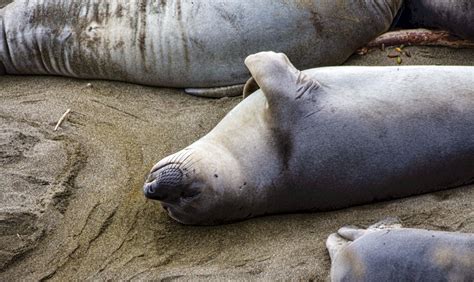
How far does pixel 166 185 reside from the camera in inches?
148

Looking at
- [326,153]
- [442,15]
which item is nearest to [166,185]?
[326,153]

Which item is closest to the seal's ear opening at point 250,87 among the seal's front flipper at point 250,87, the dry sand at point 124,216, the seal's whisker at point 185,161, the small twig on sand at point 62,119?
the seal's front flipper at point 250,87

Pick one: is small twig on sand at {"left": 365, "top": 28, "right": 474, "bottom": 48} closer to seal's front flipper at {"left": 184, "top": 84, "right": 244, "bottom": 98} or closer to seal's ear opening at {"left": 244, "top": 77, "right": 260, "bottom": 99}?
seal's front flipper at {"left": 184, "top": 84, "right": 244, "bottom": 98}

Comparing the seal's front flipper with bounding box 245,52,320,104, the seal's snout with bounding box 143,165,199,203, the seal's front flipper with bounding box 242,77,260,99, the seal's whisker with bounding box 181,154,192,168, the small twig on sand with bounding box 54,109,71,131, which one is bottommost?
the small twig on sand with bounding box 54,109,71,131

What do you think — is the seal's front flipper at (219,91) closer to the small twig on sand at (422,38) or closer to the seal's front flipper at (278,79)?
the seal's front flipper at (278,79)

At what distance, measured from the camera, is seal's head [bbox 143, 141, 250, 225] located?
12.4 feet

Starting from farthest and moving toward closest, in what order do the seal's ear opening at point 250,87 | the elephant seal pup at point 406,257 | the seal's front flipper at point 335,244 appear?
the seal's ear opening at point 250,87 → the seal's front flipper at point 335,244 → the elephant seal pup at point 406,257

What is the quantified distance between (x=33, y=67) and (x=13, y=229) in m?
1.55

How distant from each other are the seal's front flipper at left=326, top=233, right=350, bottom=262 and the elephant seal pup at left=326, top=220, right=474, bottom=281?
84 millimetres

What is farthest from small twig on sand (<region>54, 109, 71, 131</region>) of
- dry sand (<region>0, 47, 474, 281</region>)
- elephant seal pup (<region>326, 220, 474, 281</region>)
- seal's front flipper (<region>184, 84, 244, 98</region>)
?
elephant seal pup (<region>326, 220, 474, 281</region>)

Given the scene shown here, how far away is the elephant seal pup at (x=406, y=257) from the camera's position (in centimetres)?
325

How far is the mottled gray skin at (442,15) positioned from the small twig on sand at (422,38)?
4 cm

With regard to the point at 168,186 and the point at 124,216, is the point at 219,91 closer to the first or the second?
the point at 124,216

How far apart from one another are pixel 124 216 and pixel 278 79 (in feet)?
3.06
